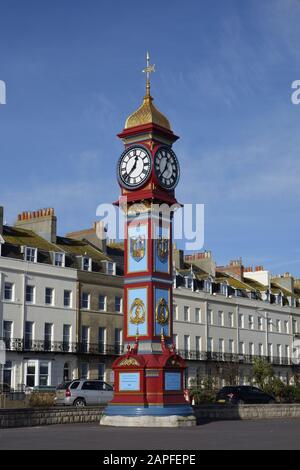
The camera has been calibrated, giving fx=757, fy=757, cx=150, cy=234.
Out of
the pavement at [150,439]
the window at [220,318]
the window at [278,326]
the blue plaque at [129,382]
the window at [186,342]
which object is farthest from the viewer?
the window at [278,326]

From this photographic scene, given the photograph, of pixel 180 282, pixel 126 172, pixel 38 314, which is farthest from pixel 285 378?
pixel 126 172

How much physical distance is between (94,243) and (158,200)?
125 ft

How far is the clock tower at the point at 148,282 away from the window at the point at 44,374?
28.9 m

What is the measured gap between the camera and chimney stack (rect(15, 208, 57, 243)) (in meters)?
61.2

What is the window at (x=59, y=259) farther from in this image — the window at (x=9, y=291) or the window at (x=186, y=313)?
the window at (x=186, y=313)

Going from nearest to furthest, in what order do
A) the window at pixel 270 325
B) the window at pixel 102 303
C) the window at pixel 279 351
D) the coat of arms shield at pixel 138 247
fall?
the coat of arms shield at pixel 138 247 → the window at pixel 102 303 → the window at pixel 270 325 → the window at pixel 279 351

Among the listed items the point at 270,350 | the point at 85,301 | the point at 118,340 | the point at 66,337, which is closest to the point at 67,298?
the point at 85,301

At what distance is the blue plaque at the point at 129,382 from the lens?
27109 mm

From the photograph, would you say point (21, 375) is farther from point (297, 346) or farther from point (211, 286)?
point (297, 346)

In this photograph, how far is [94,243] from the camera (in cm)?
6638

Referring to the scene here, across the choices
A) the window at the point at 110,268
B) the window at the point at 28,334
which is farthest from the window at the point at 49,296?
the window at the point at 110,268

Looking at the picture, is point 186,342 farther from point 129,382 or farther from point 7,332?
point 129,382

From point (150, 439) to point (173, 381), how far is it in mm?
7392

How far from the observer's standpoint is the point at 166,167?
29469mm
